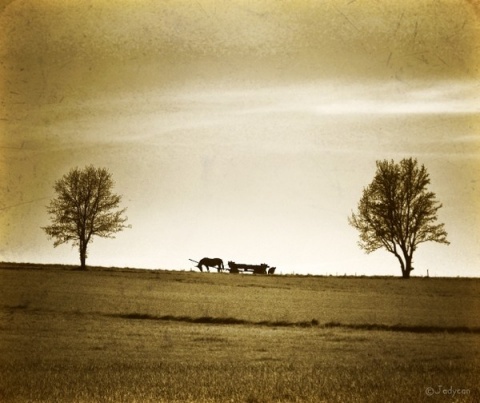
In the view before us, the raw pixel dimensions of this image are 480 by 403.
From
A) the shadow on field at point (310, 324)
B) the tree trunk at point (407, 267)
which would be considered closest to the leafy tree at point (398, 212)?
the tree trunk at point (407, 267)

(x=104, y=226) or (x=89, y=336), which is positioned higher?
(x=104, y=226)

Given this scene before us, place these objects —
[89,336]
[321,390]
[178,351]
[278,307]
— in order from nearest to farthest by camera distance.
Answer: [321,390], [178,351], [89,336], [278,307]

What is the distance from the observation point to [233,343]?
90.0ft

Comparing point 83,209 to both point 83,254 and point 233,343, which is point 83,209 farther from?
point 233,343

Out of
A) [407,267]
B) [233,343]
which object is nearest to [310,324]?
[233,343]

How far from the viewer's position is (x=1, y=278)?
55625mm

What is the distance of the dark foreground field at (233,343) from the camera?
16188 millimetres

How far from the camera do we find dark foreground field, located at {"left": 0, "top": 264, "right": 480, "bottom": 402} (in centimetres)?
1619

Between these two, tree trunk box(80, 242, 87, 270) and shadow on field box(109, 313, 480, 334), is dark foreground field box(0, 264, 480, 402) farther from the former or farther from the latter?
tree trunk box(80, 242, 87, 270)

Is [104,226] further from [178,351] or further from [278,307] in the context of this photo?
[178,351]

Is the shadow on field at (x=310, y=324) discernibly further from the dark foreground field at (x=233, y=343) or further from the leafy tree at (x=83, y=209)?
the leafy tree at (x=83, y=209)

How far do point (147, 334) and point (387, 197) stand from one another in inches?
2018

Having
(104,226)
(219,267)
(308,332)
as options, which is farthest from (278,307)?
(219,267)

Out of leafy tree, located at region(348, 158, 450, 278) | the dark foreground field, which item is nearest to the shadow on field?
the dark foreground field
